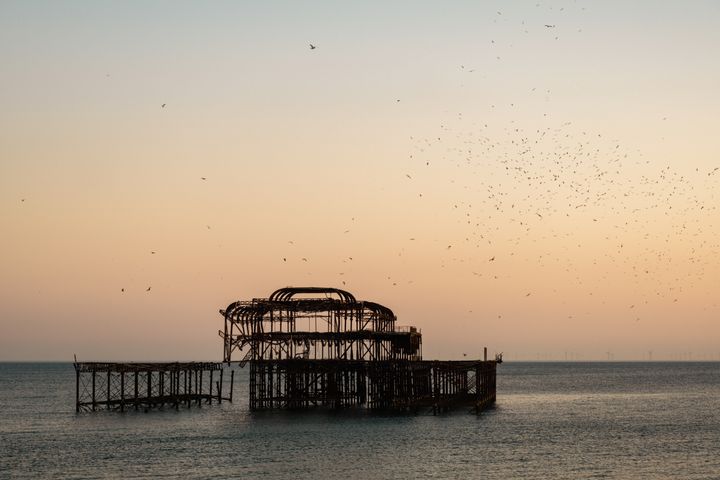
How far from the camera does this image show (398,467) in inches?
2106

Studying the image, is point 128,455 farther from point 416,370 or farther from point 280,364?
point 416,370

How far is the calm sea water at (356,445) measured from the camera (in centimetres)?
5312

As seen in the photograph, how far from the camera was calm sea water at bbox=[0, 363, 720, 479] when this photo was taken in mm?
53125

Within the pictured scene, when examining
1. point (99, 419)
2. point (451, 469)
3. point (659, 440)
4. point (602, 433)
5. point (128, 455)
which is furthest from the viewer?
point (99, 419)

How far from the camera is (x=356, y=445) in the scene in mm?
61312

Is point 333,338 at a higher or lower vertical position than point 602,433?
higher

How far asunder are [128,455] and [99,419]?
2370 cm

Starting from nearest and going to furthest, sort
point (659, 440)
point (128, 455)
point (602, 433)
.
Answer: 1. point (128, 455)
2. point (659, 440)
3. point (602, 433)

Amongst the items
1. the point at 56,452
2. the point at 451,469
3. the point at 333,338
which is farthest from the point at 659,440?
the point at 56,452

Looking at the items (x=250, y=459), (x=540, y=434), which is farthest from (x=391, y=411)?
(x=250, y=459)

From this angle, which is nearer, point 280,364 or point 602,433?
point 602,433

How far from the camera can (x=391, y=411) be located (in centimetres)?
8175

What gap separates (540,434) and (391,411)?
1436cm

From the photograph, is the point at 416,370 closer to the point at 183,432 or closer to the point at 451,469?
the point at 183,432
